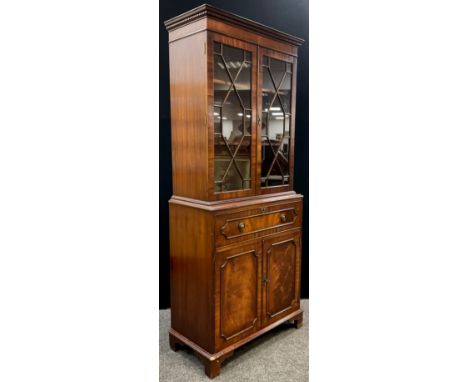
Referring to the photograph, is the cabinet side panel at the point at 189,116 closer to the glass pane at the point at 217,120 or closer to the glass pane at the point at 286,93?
the glass pane at the point at 217,120

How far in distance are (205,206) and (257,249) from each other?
0.46m

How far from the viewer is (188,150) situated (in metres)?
2.06

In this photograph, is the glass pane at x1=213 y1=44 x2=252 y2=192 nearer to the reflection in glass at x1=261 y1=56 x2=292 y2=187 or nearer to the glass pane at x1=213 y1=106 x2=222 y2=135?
the glass pane at x1=213 y1=106 x2=222 y2=135

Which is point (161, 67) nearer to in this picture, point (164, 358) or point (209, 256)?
point (209, 256)

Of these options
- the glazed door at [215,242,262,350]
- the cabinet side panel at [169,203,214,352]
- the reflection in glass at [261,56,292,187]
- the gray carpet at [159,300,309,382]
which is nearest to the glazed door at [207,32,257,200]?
the reflection in glass at [261,56,292,187]

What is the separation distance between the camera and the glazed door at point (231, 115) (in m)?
1.93

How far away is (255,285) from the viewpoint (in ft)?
7.20

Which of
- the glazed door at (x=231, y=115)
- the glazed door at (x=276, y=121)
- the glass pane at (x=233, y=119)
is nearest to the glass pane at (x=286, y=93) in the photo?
the glazed door at (x=276, y=121)

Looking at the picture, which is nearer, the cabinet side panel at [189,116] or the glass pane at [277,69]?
the cabinet side panel at [189,116]

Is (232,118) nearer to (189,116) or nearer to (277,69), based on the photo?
(189,116)

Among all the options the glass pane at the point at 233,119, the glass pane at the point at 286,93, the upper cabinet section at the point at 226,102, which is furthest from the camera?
the glass pane at the point at 286,93

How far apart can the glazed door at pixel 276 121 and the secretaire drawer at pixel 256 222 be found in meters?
0.14

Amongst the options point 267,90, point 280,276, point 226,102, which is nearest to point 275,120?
point 267,90

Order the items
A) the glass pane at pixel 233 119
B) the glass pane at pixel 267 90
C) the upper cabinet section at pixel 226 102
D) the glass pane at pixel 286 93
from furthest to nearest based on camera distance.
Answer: the glass pane at pixel 286 93
the glass pane at pixel 267 90
the glass pane at pixel 233 119
the upper cabinet section at pixel 226 102
